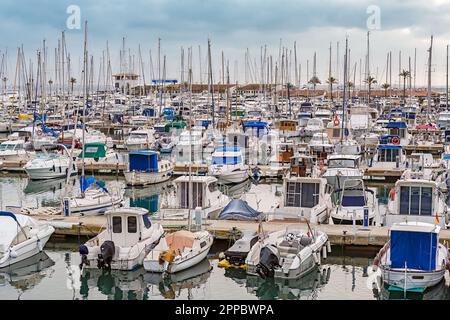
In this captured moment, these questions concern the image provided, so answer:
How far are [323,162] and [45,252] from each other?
19650 mm

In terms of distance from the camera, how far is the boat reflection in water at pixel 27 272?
2095cm

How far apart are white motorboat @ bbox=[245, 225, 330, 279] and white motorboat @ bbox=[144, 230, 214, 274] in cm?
191

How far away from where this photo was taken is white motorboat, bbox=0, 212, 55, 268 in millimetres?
21794

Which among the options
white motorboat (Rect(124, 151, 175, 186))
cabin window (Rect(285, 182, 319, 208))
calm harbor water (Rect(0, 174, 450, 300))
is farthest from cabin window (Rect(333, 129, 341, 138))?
calm harbor water (Rect(0, 174, 450, 300))

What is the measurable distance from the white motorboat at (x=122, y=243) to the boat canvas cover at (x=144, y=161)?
15269mm

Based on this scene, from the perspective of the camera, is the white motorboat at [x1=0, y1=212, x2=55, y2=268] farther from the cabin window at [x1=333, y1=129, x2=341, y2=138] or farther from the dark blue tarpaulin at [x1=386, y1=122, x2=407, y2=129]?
the dark blue tarpaulin at [x1=386, y1=122, x2=407, y2=129]

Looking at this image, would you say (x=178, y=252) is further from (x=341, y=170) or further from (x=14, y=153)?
(x=14, y=153)

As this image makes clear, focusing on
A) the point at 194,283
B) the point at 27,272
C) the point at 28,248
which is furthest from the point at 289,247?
the point at 28,248

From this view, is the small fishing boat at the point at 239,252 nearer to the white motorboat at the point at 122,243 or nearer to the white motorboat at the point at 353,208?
the white motorboat at the point at 122,243

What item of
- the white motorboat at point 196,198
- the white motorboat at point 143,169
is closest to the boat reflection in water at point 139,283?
the white motorboat at point 196,198

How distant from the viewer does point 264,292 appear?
793 inches

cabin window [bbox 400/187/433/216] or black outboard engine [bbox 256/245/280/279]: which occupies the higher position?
cabin window [bbox 400/187/433/216]

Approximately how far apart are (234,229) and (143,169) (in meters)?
14.7
